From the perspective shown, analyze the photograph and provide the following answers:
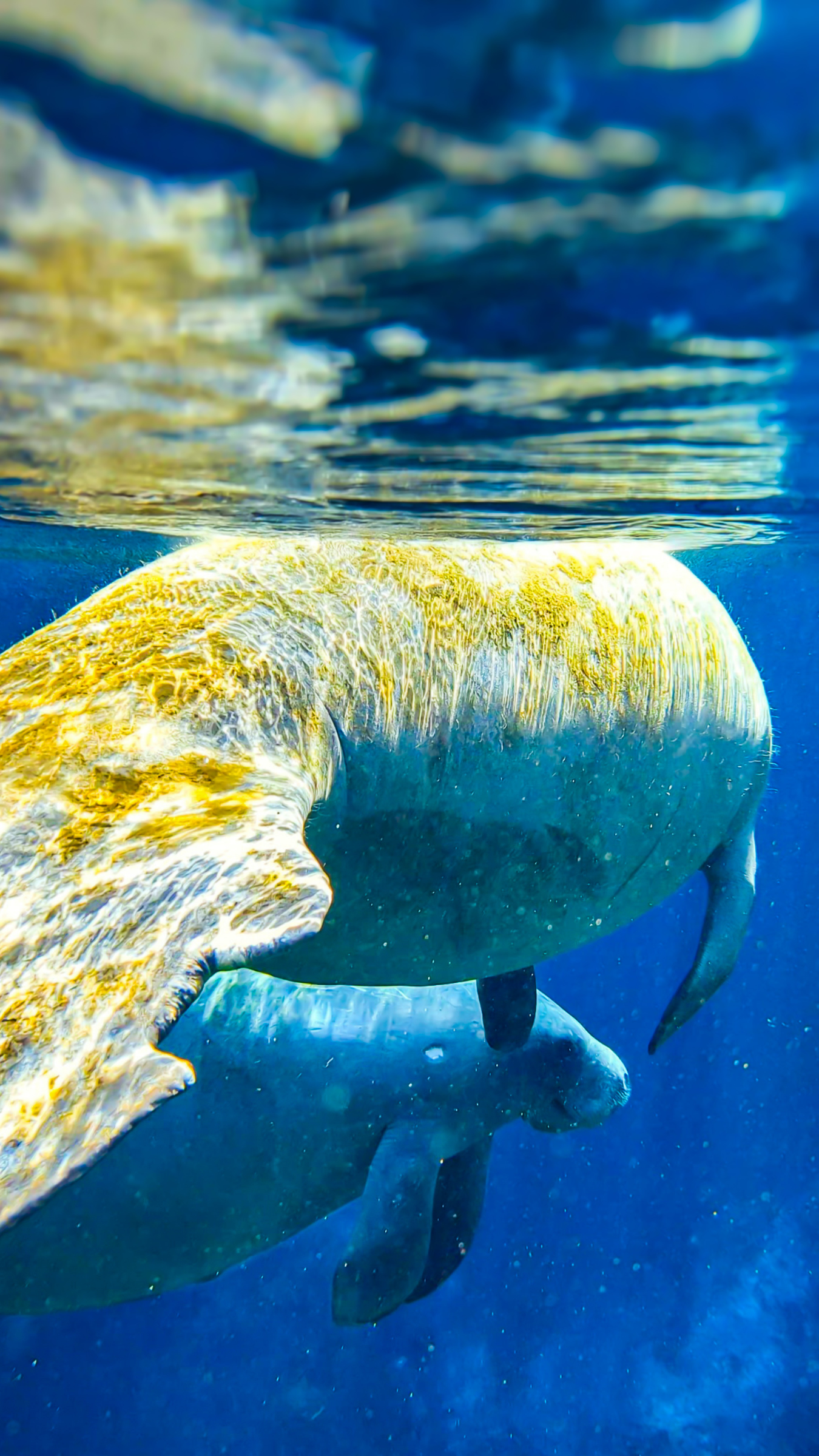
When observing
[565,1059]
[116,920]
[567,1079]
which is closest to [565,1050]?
[565,1059]

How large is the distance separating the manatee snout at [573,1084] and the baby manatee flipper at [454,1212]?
1.81 feet

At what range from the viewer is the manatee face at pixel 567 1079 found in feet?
23.2

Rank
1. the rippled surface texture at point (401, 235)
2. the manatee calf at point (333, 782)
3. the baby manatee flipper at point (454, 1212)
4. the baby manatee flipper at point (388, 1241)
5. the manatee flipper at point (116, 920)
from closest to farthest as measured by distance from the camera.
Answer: the manatee flipper at point (116, 920), the manatee calf at point (333, 782), the rippled surface texture at point (401, 235), the baby manatee flipper at point (388, 1241), the baby manatee flipper at point (454, 1212)

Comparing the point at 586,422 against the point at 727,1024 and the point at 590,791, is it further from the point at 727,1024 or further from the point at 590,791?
the point at 727,1024

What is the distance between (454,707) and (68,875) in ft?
5.51

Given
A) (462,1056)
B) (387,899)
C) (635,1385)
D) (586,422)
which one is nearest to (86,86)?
(387,899)

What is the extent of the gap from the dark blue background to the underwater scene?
620 cm

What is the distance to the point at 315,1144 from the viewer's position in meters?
6.43

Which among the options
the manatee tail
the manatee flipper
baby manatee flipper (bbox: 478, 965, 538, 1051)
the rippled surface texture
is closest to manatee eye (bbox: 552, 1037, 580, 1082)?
the manatee tail

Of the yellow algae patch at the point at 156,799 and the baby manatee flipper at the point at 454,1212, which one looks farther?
the baby manatee flipper at the point at 454,1212

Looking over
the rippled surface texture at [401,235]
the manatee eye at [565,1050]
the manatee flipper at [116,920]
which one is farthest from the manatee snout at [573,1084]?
the manatee flipper at [116,920]

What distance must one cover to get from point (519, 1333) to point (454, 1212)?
14839mm

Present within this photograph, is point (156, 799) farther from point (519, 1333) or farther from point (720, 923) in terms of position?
point (519, 1333)

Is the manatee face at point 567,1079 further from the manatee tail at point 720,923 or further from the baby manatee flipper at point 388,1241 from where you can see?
the manatee tail at point 720,923
